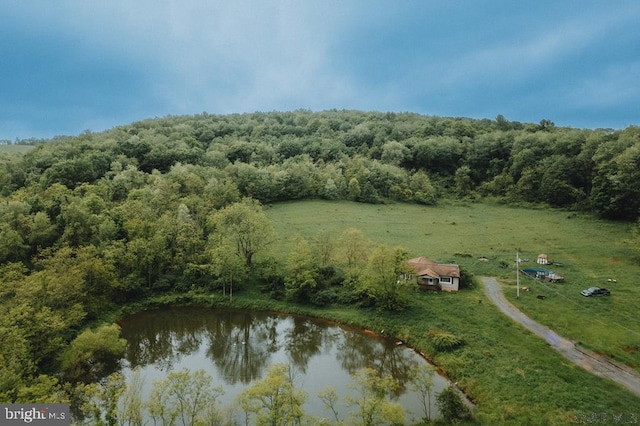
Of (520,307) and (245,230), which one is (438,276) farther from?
(245,230)

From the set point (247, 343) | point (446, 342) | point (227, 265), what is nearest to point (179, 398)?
point (247, 343)

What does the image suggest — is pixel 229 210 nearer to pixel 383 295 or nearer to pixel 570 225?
pixel 383 295

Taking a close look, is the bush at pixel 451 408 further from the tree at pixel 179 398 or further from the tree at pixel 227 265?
the tree at pixel 227 265

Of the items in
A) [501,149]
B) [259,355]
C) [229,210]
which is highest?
[501,149]

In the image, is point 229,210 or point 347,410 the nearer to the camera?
point 347,410

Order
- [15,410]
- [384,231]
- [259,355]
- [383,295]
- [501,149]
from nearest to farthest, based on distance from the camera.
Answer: [15,410], [259,355], [383,295], [384,231], [501,149]

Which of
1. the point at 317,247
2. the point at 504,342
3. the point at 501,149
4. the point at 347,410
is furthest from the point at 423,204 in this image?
the point at 347,410

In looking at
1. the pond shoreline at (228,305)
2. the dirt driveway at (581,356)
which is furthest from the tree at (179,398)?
the dirt driveway at (581,356)
